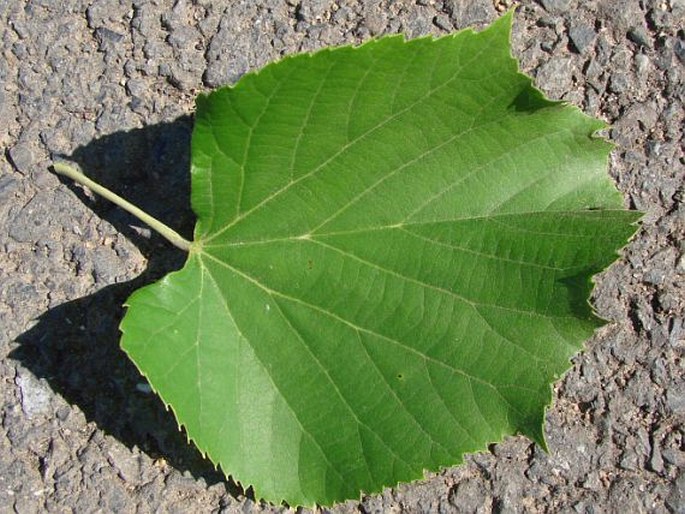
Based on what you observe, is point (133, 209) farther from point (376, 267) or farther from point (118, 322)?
point (376, 267)

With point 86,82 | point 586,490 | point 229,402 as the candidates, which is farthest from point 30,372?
point 586,490

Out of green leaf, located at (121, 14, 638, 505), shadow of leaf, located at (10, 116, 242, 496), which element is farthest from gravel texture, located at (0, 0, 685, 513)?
green leaf, located at (121, 14, 638, 505)

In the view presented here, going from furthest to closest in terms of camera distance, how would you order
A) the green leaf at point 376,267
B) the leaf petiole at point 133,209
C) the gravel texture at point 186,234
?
the gravel texture at point 186,234 → the leaf petiole at point 133,209 → the green leaf at point 376,267

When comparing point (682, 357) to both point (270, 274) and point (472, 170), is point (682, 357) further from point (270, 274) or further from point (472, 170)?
point (270, 274)

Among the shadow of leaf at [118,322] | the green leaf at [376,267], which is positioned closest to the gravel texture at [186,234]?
the shadow of leaf at [118,322]

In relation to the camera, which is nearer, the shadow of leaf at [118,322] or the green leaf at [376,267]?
the green leaf at [376,267]

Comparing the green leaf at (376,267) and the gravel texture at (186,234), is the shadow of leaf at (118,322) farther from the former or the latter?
the green leaf at (376,267)

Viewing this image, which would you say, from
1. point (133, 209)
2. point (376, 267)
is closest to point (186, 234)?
point (133, 209)
